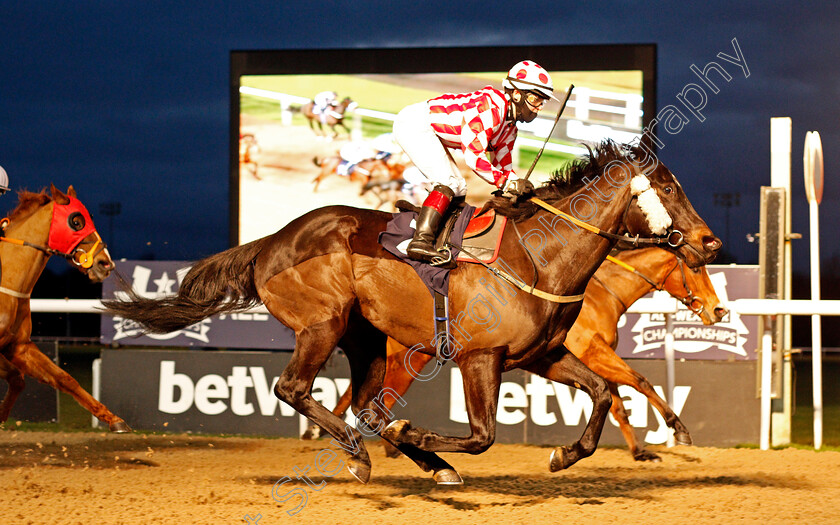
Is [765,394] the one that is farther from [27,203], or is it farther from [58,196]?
[27,203]

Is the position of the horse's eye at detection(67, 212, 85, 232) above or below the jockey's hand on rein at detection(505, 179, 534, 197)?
below

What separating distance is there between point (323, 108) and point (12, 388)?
5.32 m

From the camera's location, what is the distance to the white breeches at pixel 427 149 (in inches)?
165

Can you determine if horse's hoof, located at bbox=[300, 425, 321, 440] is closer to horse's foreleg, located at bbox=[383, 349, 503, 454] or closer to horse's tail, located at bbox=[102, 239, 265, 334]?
horse's tail, located at bbox=[102, 239, 265, 334]

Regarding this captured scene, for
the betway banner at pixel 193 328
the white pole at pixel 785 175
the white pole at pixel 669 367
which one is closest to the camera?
the white pole at pixel 669 367

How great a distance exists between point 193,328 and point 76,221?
198 cm

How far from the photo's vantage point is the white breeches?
4.20 m

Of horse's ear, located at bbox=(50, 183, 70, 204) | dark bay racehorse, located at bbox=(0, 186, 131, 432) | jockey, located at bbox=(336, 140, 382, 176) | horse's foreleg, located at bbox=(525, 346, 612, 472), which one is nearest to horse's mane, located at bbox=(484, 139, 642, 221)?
horse's foreleg, located at bbox=(525, 346, 612, 472)

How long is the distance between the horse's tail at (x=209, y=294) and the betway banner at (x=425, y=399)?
1.58 meters

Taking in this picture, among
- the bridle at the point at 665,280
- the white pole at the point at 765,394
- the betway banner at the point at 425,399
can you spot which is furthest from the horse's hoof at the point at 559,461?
the white pole at the point at 765,394

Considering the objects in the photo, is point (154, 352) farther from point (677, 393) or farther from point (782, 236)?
point (782, 236)

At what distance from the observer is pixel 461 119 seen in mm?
4145

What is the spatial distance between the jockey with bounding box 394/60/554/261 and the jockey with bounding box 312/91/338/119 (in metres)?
5.92

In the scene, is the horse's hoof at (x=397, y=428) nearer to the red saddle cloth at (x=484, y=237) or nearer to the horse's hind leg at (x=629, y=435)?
the red saddle cloth at (x=484, y=237)
